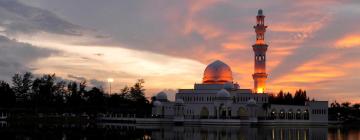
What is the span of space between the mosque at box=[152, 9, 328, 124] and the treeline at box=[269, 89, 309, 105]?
8.61m

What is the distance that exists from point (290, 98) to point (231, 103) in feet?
86.2

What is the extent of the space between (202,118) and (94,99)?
26.4 metres

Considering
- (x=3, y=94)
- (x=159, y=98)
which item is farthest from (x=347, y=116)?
(x=3, y=94)

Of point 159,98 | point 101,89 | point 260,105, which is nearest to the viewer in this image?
point 260,105

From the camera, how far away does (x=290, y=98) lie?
116 m

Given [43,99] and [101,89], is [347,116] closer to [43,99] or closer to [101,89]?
[101,89]

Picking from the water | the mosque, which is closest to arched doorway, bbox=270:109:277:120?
the mosque

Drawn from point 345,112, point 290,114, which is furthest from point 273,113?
point 345,112

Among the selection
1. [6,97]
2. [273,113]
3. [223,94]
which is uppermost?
[223,94]

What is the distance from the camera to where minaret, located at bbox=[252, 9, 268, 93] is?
10300 cm

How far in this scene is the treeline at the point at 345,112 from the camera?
117m

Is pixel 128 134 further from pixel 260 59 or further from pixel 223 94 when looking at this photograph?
pixel 260 59

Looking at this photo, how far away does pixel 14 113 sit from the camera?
274ft

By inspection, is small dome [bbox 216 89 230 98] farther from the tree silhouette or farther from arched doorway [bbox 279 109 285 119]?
the tree silhouette
